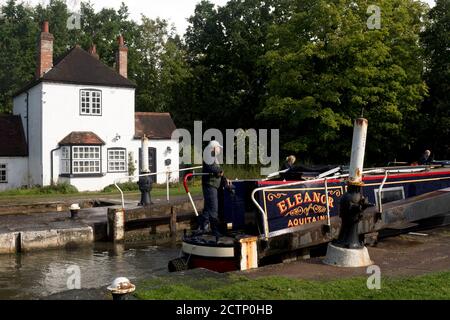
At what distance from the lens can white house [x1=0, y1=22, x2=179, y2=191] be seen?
90.0 ft

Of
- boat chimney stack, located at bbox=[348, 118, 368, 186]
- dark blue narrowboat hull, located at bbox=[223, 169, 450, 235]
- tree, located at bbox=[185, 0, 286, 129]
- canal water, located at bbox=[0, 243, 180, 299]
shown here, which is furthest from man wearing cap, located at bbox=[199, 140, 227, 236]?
tree, located at bbox=[185, 0, 286, 129]

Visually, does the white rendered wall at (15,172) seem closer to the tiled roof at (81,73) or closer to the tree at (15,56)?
the tiled roof at (81,73)

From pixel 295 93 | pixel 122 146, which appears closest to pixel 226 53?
pixel 295 93

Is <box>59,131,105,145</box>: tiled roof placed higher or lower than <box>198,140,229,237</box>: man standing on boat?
higher

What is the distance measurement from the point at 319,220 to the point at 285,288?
3835 mm

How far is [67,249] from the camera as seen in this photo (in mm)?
14164

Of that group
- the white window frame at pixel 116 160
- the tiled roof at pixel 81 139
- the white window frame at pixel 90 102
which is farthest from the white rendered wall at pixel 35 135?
the white window frame at pixel 116 160

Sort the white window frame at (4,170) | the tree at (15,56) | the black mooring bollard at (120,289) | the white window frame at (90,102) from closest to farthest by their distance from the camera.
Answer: the black mooring bollard at (120,289) → the white window frame at (4,170) → the white window frame at (90,102) → the tree at (15,56)

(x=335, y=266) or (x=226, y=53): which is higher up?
(x=226, y=53)

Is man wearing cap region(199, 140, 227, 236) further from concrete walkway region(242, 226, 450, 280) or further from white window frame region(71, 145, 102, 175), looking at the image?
white window frame region(71, 145, 102, 175)

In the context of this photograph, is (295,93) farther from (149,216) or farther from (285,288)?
(285,288)

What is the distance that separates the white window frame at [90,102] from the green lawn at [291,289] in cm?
2225

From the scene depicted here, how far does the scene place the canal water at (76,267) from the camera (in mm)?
10141

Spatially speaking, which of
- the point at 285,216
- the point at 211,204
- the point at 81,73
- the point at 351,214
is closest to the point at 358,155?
the point at 351,214
